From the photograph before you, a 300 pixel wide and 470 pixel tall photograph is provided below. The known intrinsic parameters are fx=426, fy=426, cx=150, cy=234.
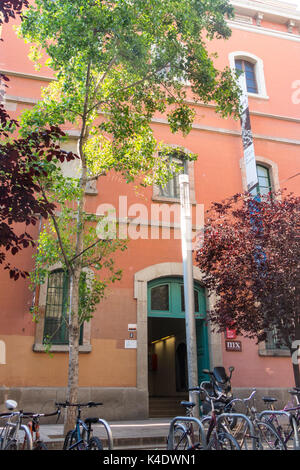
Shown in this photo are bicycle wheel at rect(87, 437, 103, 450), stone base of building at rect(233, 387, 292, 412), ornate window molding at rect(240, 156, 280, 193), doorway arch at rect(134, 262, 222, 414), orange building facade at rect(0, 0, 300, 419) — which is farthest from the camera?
ornate window molding at rect(240, 156, 280, 193)

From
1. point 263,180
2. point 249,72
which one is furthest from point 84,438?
point 249,72

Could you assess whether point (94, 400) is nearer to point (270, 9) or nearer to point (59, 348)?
point (59, 348)

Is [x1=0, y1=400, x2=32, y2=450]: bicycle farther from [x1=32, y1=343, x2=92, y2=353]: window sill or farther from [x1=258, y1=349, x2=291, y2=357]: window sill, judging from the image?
[x1=258, y1=349, x2=291, y2=357]: window sill

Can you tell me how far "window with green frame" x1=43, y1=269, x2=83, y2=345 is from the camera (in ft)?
36.2

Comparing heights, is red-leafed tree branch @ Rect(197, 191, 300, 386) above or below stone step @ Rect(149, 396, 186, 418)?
above

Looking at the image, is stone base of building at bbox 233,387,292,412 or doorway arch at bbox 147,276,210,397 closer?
stone base of building at bbox 233,387,292,412

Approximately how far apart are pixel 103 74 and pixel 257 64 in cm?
948

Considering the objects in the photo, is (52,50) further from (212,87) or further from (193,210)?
(193,210)

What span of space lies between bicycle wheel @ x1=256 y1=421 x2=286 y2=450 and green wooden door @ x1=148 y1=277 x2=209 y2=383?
6484 mm

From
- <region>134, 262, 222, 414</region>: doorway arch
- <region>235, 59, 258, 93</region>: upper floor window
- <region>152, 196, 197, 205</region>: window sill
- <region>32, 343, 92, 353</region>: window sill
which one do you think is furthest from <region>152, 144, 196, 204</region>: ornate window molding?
<region>32, 343, 92, 353</region>: window sill

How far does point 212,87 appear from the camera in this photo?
920 centimetres

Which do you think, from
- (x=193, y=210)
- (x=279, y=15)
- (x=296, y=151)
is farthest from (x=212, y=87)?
(x=279, y=15)

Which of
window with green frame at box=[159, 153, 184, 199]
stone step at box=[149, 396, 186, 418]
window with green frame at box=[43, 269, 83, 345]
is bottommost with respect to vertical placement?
stone step at box=[149, 396, 186, 418]

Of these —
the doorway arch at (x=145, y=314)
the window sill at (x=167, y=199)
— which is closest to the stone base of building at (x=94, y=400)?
the doorway arch at (x=145, y=314)
